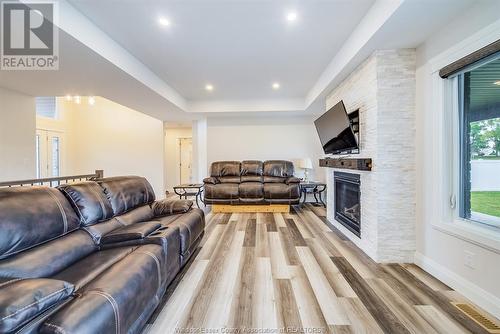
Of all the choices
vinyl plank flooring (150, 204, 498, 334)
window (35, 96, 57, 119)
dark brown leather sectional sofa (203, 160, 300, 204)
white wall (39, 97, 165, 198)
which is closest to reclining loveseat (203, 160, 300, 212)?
dark brown leather sectional sofa (203, 160, 300, 204)

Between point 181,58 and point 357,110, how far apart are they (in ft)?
8.73

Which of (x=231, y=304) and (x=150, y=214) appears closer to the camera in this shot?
(x=231, y=304)

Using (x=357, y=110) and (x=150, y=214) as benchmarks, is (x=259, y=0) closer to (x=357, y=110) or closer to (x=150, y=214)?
(x=357, y=110)

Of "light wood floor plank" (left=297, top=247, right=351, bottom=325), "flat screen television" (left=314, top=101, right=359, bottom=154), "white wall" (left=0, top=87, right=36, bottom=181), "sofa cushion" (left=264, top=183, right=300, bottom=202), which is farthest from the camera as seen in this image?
"sofa cushion" (left=264, top=183, right=300, bottom=202)

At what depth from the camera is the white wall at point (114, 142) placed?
6914mm

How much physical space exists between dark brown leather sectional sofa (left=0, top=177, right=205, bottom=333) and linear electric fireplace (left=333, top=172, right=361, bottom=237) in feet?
7.30

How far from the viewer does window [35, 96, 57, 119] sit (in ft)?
19.9

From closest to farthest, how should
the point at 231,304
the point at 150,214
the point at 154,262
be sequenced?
1. the point at 154,262
2. the point at 231,304
3. the point at 150,214

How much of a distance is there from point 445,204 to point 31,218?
11.3 ft

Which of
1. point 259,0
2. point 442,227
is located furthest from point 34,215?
point 442,227

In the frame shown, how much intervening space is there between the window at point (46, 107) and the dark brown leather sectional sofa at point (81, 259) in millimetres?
5640

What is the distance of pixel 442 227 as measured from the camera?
222 cm

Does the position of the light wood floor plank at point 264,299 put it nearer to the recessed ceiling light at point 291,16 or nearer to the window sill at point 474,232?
the window sill at point 474,232

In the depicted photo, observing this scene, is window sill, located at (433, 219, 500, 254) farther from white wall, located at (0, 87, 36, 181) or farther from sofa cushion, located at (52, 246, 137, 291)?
white wall, located at (0, 87, 36, 181)
